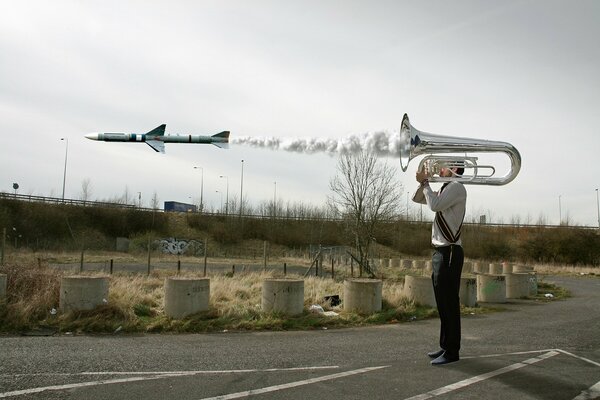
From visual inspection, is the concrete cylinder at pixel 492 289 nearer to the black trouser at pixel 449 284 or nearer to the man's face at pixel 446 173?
the man's face at pixel 446 173

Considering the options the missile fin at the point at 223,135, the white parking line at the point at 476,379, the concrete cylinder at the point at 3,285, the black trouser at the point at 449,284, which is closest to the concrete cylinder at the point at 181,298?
the concrete cylinder at the point at 3,285

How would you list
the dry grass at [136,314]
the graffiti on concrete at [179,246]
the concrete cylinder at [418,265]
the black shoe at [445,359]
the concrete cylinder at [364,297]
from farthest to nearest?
1. the graffiti on concrete at [179,246]
2. the concrete cylinder at [418,265]
3. the concrete cylinder at [364,297]
4. the dry grass at [136,314]
5. the black shoe at [445,359]

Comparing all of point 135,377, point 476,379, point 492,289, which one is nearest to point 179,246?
point 492,289

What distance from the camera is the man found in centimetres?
581

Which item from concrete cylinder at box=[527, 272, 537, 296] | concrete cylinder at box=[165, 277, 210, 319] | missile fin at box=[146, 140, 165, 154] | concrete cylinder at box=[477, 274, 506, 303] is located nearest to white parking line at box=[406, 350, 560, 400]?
concrete cylinder at box=[165, 277, 210, 319]

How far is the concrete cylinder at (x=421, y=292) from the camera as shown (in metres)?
12.7

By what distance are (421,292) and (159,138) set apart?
72.1ft

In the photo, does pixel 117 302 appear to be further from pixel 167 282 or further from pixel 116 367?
pixel 116 367

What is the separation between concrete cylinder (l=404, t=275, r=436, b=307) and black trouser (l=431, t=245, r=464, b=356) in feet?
22.6

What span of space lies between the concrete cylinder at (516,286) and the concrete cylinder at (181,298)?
11679mm

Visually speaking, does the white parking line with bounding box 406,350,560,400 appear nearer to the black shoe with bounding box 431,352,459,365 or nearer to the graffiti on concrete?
the black shoe with bounding box 431,352,459,365

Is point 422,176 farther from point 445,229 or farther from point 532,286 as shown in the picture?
point 532,286

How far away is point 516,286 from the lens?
17500 millimetres

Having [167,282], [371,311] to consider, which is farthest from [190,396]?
[371,311]
